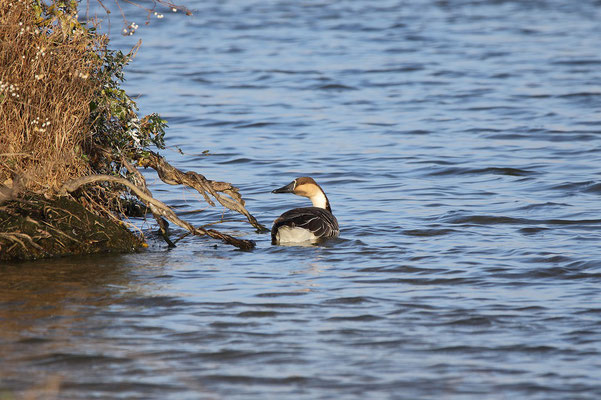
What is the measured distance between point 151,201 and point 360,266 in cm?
214

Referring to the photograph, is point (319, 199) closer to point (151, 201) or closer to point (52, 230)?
point (151, 201)

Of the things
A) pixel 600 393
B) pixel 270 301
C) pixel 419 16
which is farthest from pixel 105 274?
pixel 419 16

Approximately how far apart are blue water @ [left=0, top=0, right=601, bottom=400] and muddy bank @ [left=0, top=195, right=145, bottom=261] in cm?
23

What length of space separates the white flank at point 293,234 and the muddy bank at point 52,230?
1.71 metres

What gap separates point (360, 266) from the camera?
9.45 metres

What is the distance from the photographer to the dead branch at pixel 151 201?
9055 millimetres

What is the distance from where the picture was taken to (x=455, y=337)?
7195mm

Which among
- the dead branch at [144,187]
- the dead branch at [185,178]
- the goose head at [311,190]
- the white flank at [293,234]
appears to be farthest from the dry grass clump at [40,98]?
the goose head at [311,190]

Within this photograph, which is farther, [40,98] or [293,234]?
[293,234]

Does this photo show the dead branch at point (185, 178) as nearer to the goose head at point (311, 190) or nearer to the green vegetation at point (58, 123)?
the green vegetation at point (58, 123)

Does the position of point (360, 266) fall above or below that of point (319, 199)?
below

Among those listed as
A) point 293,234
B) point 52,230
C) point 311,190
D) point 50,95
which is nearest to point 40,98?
point 50,95

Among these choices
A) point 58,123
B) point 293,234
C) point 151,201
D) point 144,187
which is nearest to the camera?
point 58,123

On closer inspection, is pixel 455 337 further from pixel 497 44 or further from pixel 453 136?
pixel 497 44
